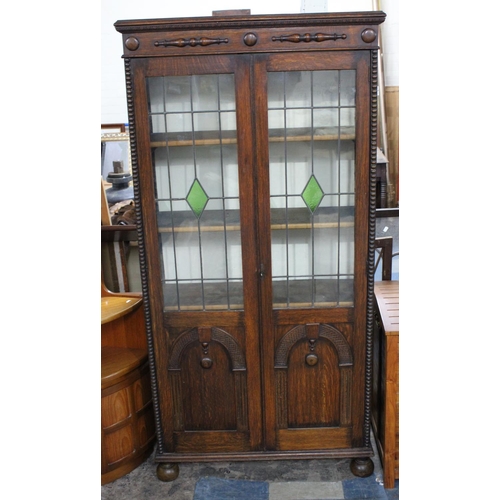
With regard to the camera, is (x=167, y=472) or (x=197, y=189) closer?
(x=197, y=189)

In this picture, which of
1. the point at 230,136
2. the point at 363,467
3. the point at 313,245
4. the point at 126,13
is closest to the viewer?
the point at 230,136

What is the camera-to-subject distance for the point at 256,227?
6.43 ft

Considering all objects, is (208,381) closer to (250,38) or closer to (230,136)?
(230,136)

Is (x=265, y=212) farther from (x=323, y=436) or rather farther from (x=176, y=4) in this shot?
(x=176, y=4)

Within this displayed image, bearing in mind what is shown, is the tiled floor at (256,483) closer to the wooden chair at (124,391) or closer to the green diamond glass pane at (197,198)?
the wooden chair at (124,391)

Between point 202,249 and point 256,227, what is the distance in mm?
252

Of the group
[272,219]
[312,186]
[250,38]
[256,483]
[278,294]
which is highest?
[250,38]

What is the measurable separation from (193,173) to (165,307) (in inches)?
22.4

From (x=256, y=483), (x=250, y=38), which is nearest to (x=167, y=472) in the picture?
(x=256, y=483)

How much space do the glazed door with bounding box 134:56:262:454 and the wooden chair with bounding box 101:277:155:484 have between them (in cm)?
19

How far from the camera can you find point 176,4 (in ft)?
13.3

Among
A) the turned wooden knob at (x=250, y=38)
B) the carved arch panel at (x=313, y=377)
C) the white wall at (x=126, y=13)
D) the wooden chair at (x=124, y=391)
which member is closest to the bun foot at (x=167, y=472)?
the wooden chair at (x=124, y=391)

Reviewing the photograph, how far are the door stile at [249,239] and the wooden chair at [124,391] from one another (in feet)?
1.78

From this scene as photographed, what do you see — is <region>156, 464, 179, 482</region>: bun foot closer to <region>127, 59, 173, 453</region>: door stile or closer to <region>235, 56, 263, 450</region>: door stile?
<region>127, 59, 173, 453</region>: door stile
